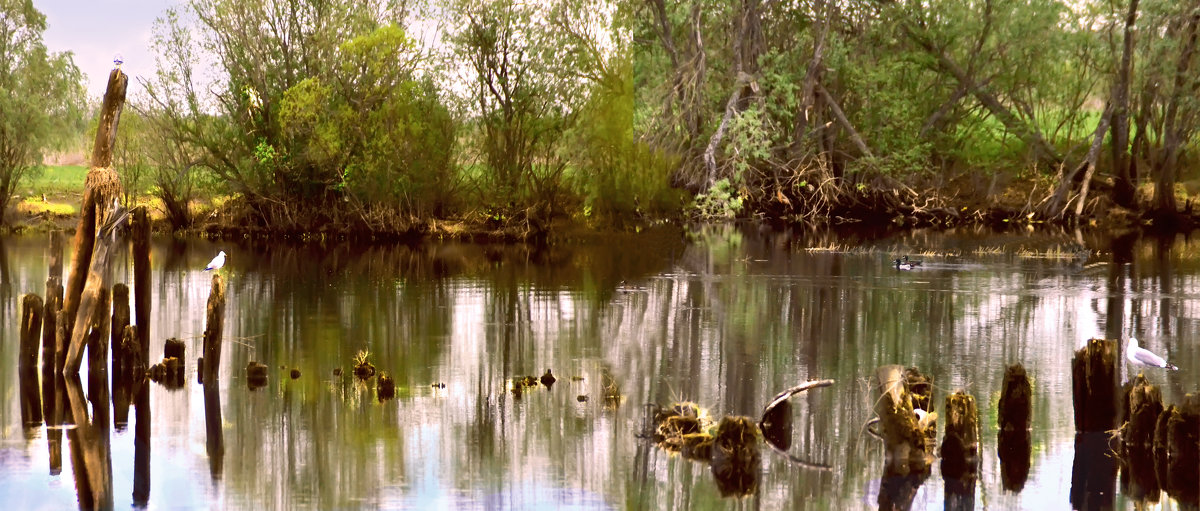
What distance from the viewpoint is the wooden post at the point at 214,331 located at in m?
16.4

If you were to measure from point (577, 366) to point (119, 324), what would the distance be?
564 centimetres

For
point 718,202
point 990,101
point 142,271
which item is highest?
point 990,101

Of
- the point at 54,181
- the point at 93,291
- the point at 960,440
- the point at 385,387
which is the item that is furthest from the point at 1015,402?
the point at 54,181

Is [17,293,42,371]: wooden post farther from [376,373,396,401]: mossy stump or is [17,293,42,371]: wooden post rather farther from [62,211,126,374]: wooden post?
[376,373,396,401]: mossy stump

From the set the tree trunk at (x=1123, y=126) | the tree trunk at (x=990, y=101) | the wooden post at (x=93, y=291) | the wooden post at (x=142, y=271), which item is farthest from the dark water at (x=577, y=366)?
the tree trunk at (x=990, y=101)

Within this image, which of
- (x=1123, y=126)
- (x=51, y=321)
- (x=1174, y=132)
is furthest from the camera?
(x=1123, y=126)

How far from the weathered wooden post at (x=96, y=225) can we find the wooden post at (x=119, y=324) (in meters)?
0.68

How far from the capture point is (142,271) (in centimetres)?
1662

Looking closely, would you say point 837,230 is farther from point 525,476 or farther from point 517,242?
point 525,476

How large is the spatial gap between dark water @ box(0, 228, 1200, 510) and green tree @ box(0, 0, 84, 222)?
15103mm

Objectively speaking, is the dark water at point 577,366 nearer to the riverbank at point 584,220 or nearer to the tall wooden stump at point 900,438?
the tall wooden stump at point 900,438

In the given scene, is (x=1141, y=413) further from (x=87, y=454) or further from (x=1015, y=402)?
(x=87, y=454)

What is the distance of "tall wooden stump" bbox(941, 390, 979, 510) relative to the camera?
12.3 metres

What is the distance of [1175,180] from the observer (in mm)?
50438
